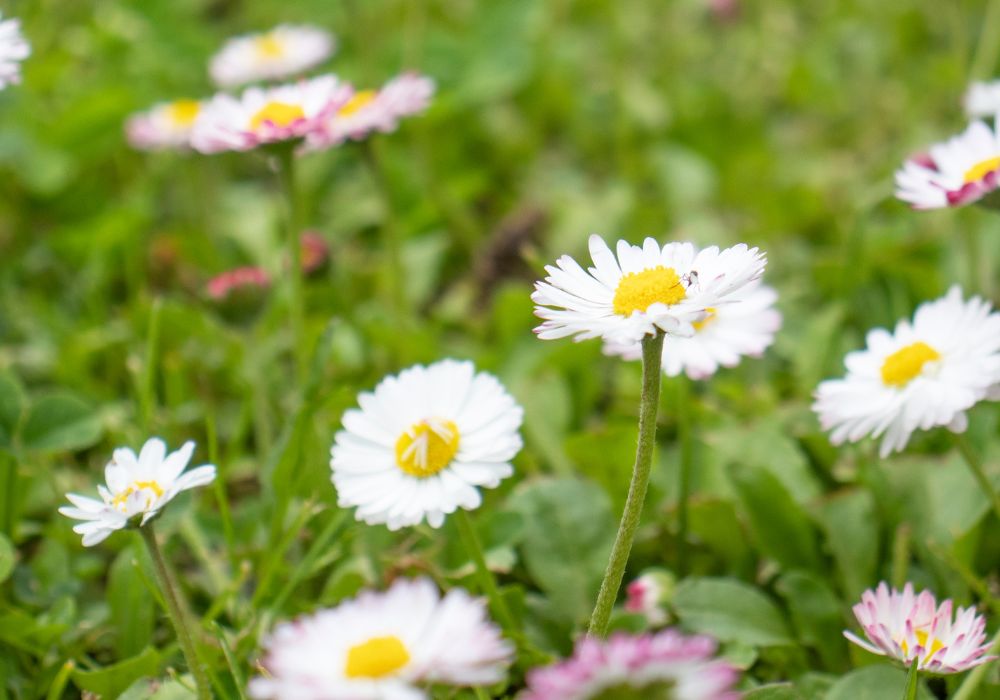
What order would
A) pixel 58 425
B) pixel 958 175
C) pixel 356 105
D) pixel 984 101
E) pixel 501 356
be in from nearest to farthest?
pixel 958 175
pixel 58 425
pixel 984 101
pixel 356 105
pixel 501 356

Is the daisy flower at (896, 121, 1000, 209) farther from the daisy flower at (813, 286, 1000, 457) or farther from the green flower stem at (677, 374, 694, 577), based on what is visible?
the green flower stem at (677, 374, 694, 577)

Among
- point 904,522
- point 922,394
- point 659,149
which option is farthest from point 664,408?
point 659,149

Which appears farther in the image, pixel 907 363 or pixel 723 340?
pixel 723 340

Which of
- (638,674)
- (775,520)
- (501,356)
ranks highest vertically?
(501,356)

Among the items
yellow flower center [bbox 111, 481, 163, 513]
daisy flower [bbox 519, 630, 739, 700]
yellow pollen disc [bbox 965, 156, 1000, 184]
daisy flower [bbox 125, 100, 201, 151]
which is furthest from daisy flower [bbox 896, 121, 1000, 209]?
daisy flower [bbox 125, 100, 201, 151]

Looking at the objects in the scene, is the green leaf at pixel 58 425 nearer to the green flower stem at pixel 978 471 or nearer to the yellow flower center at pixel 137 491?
the yellow flower center at pixel 137 491

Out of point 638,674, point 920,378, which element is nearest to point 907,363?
point 920,378

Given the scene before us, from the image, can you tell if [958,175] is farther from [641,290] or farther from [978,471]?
[641,290]
